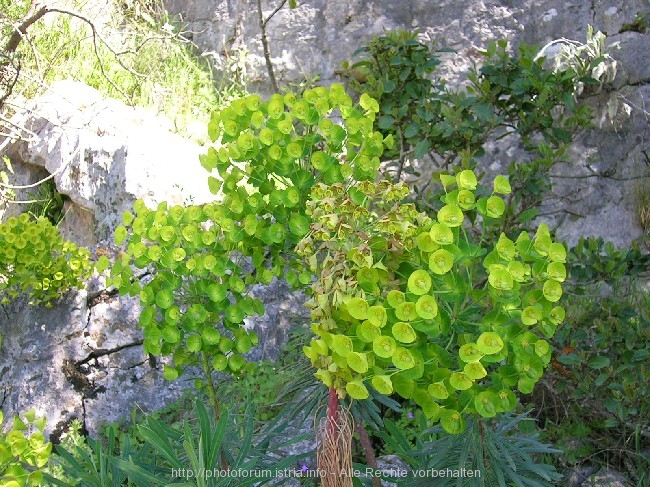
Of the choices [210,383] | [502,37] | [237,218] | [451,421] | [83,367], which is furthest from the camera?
[502,37]

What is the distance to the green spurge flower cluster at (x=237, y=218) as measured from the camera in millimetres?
1839

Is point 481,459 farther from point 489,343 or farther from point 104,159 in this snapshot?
point 104,159

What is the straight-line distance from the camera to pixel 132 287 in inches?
75.4

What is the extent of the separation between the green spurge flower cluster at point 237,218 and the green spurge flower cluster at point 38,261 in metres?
1.60

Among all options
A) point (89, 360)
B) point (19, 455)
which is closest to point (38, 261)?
point (89, 360)

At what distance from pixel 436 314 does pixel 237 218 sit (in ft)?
2.51

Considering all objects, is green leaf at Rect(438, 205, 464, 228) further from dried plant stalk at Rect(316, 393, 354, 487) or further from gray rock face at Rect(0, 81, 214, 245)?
gray rock face at Rect(0, 81, 214, 245)

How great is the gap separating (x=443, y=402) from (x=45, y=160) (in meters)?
3.63

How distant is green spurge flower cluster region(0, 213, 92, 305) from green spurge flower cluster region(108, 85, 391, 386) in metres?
1.60

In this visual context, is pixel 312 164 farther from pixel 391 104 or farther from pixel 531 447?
pixel 391 104

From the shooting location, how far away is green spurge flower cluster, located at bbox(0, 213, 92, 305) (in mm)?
3367

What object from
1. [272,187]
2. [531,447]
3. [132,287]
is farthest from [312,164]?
[531,447]

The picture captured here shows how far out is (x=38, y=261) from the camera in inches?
133

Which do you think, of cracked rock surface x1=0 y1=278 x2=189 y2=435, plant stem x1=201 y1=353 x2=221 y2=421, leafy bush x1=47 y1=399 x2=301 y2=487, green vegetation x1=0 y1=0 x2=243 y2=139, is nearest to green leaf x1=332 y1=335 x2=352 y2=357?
leafy bush x1=47 y1=399 x2=301 y2=487
